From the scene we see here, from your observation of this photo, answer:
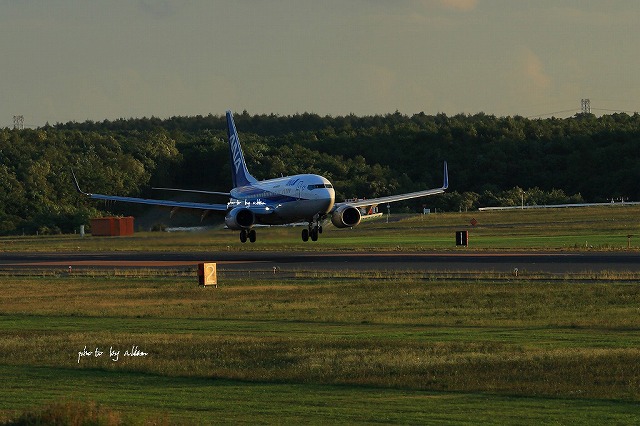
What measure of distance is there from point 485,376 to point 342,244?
6936cm

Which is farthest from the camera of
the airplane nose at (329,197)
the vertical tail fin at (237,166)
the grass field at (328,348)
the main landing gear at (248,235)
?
the vertical tail fin at (237,166)

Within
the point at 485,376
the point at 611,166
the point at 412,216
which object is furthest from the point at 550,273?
the point at 611,166

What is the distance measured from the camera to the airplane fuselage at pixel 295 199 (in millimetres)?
77125

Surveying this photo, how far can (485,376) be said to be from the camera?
29.9 metres

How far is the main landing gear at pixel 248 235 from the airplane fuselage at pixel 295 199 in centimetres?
95

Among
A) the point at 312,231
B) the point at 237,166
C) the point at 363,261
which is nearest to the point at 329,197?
the point at 312,231

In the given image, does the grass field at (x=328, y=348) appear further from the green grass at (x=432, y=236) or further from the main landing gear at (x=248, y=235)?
the green grass at (x=432, y=236)

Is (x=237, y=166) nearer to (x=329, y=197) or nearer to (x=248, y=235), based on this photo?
(x=248, y=235)

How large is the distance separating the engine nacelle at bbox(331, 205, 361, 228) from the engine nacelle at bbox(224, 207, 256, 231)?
216 inches

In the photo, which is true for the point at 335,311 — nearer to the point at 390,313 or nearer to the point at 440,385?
the point at 390,313

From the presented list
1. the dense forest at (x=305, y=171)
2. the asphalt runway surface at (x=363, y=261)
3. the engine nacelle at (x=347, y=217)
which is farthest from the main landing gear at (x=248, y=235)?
the dense forest at (x=305, y=171)

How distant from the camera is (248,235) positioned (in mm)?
81625

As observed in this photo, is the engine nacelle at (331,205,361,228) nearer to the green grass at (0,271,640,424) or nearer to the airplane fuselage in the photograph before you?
the airplane fuselage

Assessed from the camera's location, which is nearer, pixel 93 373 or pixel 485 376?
pixel 485 376
